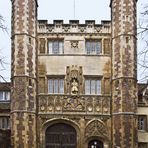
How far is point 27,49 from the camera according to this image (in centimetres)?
3978

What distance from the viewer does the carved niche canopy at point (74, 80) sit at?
131ft

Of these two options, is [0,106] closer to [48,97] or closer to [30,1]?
[48,97]

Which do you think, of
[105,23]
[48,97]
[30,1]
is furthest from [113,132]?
[30,1]

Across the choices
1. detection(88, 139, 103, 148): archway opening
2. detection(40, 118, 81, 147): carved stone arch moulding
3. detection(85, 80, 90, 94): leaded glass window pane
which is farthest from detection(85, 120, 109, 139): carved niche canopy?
detection(85, 80, 90, 94): leaded glass window pane

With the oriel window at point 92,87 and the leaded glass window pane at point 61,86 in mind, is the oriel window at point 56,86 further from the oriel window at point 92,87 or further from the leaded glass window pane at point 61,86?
the oriel window at point 92,87

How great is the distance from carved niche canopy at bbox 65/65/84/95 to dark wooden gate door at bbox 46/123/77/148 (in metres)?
2.55

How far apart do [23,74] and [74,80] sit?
11.8 ft

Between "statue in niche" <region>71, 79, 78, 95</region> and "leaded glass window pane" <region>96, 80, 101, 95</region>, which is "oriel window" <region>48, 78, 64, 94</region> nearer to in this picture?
"statue in niche" <region>71, 79, 78, 95</region>

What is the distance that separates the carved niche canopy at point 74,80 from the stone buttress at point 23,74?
239cm

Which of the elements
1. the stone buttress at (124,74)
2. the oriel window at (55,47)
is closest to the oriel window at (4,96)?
the oriel window at (55,47)

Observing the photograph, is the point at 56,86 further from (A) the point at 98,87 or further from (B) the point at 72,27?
(B) the point at 72,27

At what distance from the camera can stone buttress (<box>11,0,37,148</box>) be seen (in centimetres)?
3831

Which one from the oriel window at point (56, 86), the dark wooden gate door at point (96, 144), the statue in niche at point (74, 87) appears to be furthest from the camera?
the oriel window at point (56, 86)

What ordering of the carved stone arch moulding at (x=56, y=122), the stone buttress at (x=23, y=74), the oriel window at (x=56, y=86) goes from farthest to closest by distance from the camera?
the oriel window at (x=56, y=86), the carved stone arch moulding at (x=56, y=122), the stone buttress at (x=23, y=74)
